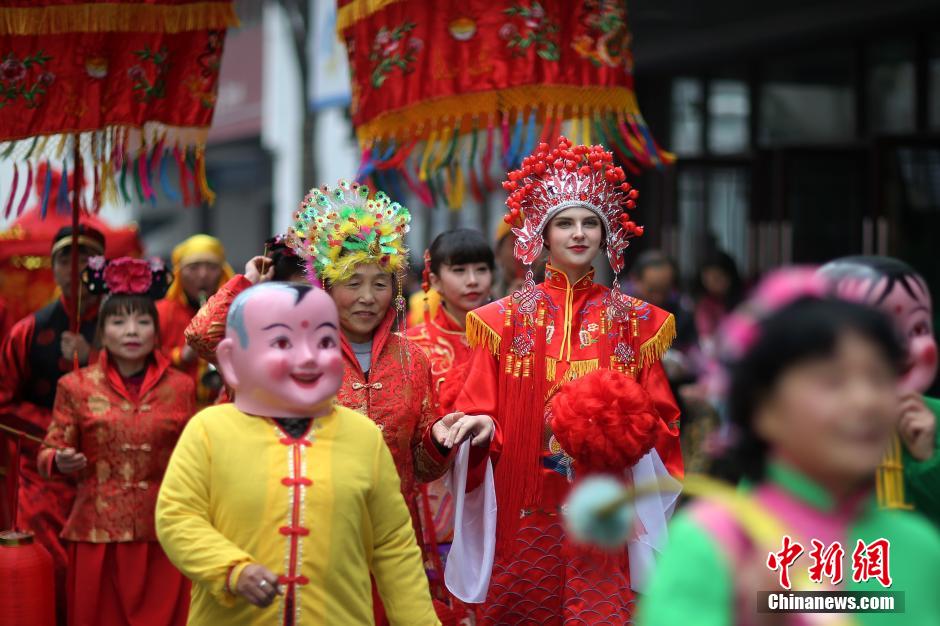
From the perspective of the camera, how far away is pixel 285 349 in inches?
156

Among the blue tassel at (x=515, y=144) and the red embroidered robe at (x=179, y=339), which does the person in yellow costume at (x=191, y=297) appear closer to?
the red embroidered robe at (x=179, y=339)

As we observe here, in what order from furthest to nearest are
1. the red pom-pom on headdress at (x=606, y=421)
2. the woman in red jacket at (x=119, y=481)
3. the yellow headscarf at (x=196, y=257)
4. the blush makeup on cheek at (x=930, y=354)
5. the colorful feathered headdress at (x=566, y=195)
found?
the yellow headscarf at (x=196, y=257) < the woman in red jacket at (x=119, y=481) < the colorful feathered headdress at (x=566, y=195) < the red pom-pom on headdress at (x=606, y=421) < the blush makeup on cheek at (x=930, y=354)

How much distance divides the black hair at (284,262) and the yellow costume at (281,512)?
56.0 inches

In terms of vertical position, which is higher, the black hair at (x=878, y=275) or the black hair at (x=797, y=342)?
the black hair at (x=878, y=275)

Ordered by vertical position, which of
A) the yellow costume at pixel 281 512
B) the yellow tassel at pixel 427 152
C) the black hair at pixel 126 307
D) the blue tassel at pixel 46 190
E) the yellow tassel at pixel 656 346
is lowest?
the yellow costume at pixel 281 512

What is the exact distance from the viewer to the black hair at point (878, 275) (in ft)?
12.7

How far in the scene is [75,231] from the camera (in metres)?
6.59

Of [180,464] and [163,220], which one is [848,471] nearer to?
[180,464]

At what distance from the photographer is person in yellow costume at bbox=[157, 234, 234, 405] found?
24.0 feet

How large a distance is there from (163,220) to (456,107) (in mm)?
21094

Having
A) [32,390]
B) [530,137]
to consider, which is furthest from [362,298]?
[32,390]

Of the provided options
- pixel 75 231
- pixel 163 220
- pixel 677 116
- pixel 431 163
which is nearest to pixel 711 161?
pixel 677 116

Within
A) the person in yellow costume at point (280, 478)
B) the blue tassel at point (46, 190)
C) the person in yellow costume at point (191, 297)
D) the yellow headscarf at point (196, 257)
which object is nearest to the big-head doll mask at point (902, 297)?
the person in yellow costume at point (280, 478)

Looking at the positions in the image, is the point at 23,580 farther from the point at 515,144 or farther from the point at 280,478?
the point at 515,144
